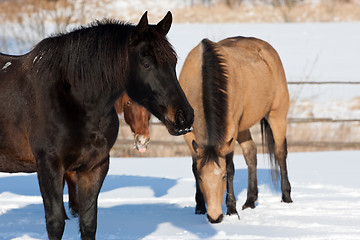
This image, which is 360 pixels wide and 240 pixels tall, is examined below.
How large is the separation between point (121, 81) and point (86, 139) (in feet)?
1.50

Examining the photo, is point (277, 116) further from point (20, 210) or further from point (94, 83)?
point (94, 83)

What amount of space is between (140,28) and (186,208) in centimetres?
354

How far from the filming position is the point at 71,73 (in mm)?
4000

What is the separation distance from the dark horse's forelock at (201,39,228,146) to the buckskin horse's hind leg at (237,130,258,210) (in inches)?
59.8

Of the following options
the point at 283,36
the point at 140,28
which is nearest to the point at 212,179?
the point at 140,28

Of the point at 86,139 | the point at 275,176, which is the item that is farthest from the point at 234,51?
the point at 86,139

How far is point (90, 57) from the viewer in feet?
13.1

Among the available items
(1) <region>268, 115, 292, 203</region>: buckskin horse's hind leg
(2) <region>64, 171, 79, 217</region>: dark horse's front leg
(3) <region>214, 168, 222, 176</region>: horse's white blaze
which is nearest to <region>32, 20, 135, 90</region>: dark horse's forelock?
(3) <region>214, 168, 222, 176</region>: horse's white blaze

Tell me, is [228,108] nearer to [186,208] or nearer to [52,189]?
[186,208]

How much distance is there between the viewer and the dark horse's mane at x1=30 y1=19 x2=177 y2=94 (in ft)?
12.8

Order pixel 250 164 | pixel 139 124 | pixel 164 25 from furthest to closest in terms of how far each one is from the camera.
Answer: pixel 250 164
pixel 139 124
pixel 164 25

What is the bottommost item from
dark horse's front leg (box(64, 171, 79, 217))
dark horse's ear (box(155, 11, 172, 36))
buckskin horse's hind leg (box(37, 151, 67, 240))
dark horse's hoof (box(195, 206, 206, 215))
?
dark horse's hoof (box(195, 206, 206, 215))

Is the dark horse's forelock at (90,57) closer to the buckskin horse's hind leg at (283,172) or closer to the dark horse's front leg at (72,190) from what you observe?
the dark horse's front leg at (72,190)

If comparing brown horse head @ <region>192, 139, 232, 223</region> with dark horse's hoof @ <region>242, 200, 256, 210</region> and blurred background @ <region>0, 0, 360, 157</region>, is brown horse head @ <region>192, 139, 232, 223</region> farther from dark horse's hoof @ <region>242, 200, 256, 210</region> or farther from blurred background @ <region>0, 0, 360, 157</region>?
blurred background @ <region>0, 0, 360, 157</region>
